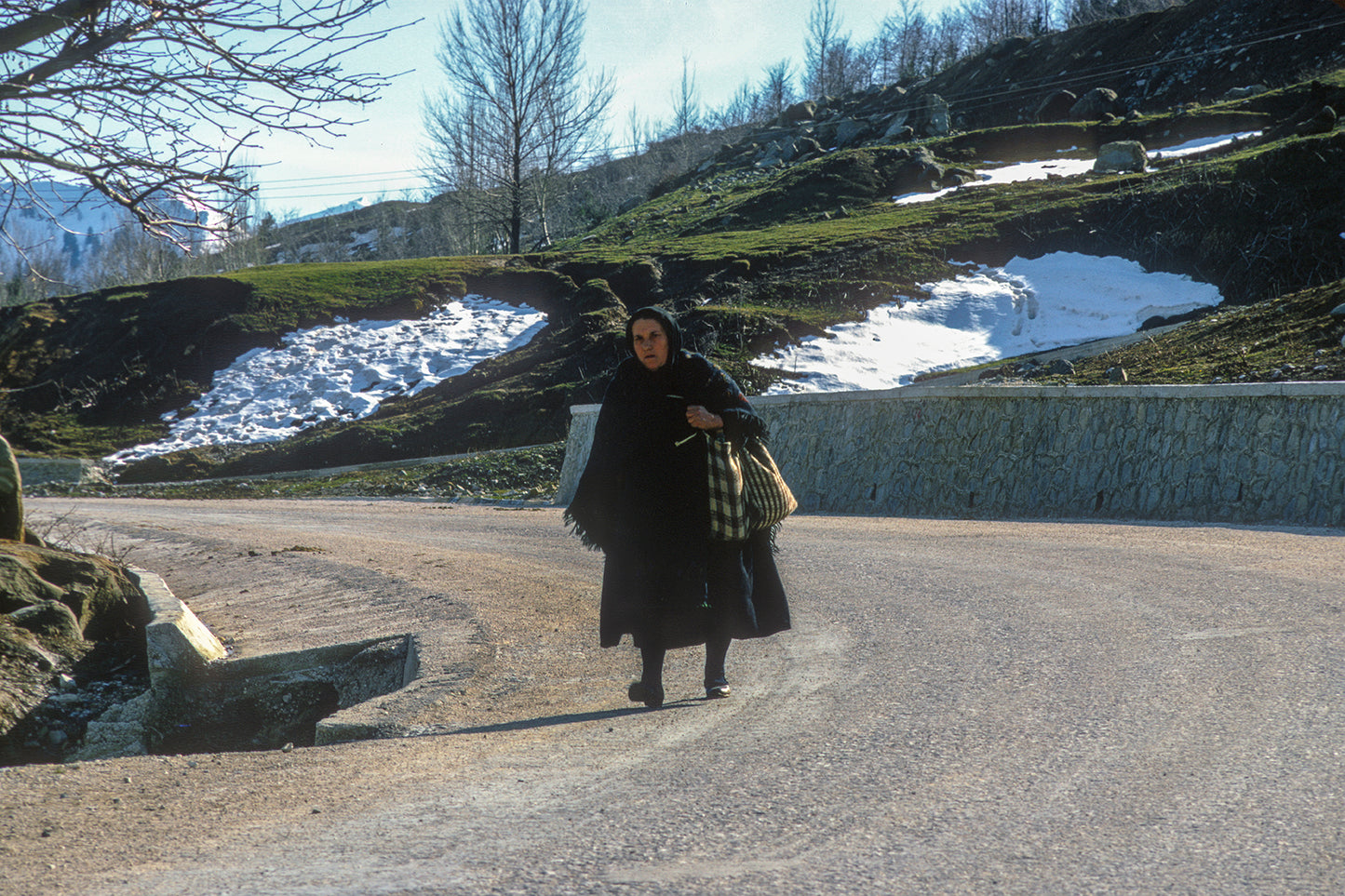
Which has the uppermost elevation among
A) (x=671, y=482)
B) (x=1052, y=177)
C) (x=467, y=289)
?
(x=1052, y=177)

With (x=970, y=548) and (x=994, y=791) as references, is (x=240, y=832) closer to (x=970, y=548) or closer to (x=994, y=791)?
(x=994, y=791)

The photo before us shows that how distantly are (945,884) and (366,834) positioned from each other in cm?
167

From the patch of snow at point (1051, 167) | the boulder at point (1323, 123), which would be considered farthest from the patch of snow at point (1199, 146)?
the boulder at point (1323, 123)

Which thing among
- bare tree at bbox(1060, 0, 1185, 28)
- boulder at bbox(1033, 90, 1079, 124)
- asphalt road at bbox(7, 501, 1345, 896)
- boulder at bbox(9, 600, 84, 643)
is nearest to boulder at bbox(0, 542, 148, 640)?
boulder at bbox(9, 600, 84, 643)

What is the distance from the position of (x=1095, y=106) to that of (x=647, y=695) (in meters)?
57.0

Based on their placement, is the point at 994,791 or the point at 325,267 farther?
the point at 325,267

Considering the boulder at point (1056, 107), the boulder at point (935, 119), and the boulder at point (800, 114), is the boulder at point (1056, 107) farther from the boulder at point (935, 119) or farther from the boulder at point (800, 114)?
the boulder at point (800, 114)

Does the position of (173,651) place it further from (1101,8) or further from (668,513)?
(1101,8)

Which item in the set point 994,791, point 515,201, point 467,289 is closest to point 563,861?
point 994,791

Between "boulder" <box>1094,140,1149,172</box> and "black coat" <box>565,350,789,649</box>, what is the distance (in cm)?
3703

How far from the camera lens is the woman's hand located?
15.9ft

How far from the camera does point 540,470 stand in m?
22.2

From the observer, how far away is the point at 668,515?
4926mm

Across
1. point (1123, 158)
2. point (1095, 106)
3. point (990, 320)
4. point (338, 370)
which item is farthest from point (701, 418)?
point (1095, 106)
